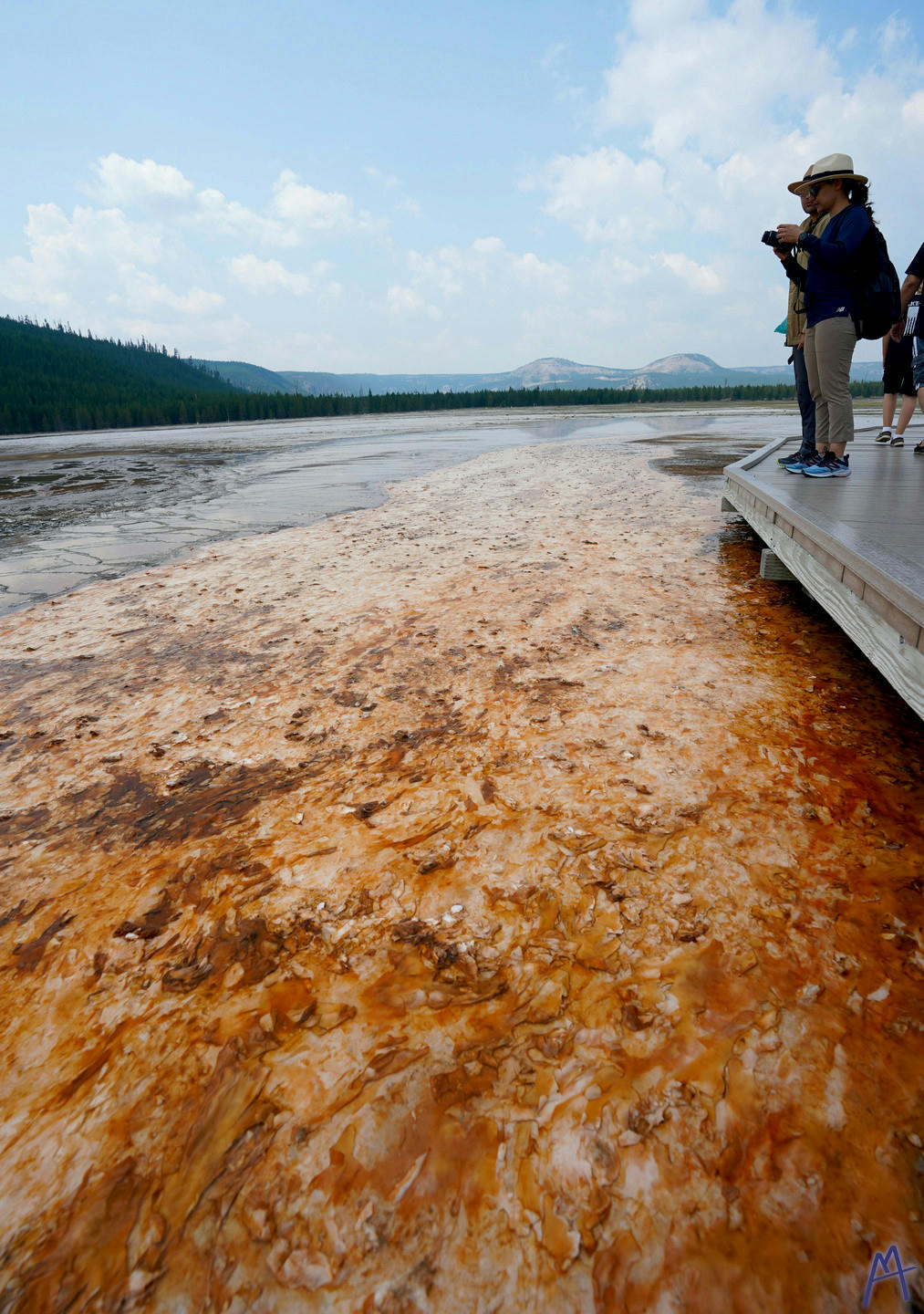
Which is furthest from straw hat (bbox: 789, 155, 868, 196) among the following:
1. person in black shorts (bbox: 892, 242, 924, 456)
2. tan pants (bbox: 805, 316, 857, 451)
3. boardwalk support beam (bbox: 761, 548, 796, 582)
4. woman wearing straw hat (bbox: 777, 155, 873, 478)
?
boardwalk support beam (bbox: 761, 548, 796, 582)

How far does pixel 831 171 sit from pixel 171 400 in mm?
84879

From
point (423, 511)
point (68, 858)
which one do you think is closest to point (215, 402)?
point (423, 511)

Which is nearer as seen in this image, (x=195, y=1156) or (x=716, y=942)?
(x=195, y=1156)

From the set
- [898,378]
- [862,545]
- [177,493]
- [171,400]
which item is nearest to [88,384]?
[171,400]

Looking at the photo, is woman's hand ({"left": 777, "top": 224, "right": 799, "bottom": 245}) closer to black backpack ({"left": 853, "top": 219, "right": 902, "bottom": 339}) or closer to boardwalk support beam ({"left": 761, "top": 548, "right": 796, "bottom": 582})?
black backpack ({"left": 853, "top": 219, "right": 902, "bottom": 339})

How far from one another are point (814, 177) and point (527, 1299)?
5546mm

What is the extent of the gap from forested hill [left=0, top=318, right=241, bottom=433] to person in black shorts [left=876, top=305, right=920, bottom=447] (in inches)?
2308

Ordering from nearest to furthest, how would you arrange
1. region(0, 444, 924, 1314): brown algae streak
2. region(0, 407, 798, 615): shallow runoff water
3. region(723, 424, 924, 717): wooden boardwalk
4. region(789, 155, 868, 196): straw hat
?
region(0, 444, 924, 1314): brown algae streak
region(723, 424, 924, 717): wooden boardwalk
region(789, 155, 868, 196): straw hat
region(0, 407, 798, 615): shallow runoff water

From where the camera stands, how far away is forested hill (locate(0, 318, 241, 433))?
177 feet

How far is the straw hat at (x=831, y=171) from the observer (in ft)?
12.9

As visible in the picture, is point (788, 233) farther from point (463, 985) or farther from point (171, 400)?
point (171, 400)

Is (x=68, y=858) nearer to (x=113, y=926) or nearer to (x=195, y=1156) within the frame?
(x=113, y=926)

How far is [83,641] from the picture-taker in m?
3.66

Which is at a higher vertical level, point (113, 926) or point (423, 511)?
point (423, 511)
